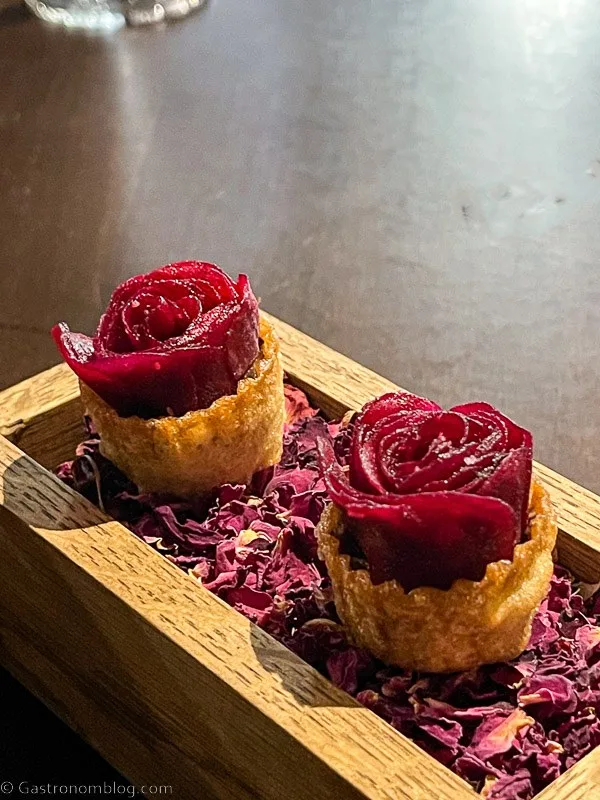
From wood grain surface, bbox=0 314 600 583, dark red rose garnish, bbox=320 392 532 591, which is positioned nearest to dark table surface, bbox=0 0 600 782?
wood grain surface, bbox=0 314 600 583

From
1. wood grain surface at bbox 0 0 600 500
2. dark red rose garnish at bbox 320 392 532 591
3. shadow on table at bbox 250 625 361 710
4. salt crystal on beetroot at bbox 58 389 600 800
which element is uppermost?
dark red rose garnish at bbox 320 392 532 591

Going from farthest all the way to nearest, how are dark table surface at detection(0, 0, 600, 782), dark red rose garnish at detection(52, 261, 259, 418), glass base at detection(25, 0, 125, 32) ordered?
glass base at detection(25, 0, 125, 32), dark table surface at detection(0, 0, 600, 782), dark red rose garnish at detection(52, 261, 259, 418)

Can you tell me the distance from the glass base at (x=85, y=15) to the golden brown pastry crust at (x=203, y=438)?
122cm

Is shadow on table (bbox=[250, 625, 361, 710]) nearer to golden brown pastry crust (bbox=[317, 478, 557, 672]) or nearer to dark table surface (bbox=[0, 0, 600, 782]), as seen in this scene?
golden brown pastry crust (bbox=[317, 478, 557, 672])

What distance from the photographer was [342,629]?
2.20 feet

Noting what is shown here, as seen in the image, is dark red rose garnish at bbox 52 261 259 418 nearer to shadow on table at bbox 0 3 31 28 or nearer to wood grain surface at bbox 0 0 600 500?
wood grain surface at bbox 0 0 600 500

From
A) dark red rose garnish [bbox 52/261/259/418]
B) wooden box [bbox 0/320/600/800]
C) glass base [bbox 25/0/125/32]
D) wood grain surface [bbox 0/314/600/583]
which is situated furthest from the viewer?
glass base [bbox 25/0/125/32]

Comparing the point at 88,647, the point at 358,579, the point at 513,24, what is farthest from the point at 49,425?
the point at 513,24

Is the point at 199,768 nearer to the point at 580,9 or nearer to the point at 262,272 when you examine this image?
the point at 262,272

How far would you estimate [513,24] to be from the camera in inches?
72.2

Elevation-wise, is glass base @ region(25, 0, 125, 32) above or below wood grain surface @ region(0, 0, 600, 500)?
above

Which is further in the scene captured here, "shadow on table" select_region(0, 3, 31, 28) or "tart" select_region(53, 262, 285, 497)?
"shadow on table" select_region(0, 3, 31, 28)

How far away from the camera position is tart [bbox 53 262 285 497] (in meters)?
0.73

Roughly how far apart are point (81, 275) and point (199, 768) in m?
0.66
